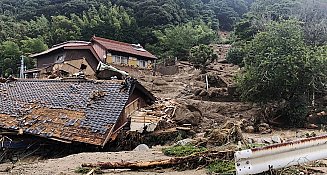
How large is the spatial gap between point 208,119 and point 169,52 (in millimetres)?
22487

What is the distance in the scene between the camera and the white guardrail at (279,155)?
3783mm

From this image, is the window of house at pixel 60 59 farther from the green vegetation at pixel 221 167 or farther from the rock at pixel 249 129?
the green vegetation at pixel 221 167

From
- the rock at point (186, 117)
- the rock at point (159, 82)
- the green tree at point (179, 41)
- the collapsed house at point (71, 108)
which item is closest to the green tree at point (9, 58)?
the green tree at point (179, 41)

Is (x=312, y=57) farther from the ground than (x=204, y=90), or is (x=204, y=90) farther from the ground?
(x=312, y=57)

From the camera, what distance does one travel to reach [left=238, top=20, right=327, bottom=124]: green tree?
15.6m

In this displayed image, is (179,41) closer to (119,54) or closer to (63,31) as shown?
(119,54)

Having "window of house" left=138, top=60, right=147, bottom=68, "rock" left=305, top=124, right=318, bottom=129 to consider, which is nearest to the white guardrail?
"rock" left=305, top=124, right=318, bottom=129

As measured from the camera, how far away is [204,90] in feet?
68.5

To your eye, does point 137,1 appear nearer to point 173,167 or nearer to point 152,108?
point 152,108

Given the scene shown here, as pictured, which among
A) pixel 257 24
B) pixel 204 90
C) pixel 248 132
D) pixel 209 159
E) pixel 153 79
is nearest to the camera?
pixel 209 159

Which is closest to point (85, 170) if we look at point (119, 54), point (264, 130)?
point (264, 130)

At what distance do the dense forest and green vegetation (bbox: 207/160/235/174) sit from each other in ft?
38.9

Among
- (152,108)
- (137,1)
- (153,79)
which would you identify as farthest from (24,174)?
(137,1)

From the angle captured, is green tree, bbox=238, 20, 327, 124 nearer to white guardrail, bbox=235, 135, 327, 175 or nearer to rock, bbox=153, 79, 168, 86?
rock, bbox=153, 79, 168, 86
